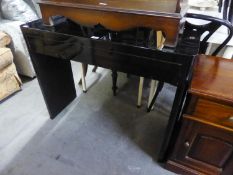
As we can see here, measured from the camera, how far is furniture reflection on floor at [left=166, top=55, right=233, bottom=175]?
2.65 ft

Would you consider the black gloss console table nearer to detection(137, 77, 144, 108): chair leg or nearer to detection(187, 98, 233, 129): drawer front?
detection(187, 98, 233, 129): drawer front

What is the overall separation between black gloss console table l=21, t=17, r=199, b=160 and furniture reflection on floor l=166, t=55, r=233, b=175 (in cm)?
7

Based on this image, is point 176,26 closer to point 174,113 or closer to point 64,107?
point 174,113

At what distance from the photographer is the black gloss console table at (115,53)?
81cm

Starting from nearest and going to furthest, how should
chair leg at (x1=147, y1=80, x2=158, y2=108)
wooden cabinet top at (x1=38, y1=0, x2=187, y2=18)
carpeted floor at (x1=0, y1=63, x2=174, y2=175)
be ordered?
wooden cabinet top at (x1=38, y1=0, x2=187, y2=18) < carpeted floor at (x1=0, y1=63, x2=174, y2=175) < chair leg at (x1=147, y1=80, x2=158, y2=108)

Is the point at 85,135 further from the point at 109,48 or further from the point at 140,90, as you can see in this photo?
the point at 109,48

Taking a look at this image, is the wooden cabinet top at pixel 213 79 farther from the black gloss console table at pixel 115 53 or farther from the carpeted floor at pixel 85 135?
the carpeted floor at pixel 85 135

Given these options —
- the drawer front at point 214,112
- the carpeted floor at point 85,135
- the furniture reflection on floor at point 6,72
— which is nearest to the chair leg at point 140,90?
the carpeted floor at point 85,135

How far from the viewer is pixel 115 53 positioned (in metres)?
0.91

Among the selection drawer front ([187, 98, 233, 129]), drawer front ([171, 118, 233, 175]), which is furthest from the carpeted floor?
drawer front ([187, 98, 233, 129])

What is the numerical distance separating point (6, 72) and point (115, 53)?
1206 millimetres

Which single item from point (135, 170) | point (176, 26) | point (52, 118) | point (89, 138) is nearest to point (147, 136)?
point (135, 170)

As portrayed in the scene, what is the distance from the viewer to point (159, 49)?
0.82 meters

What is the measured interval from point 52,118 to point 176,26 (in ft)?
3.97
